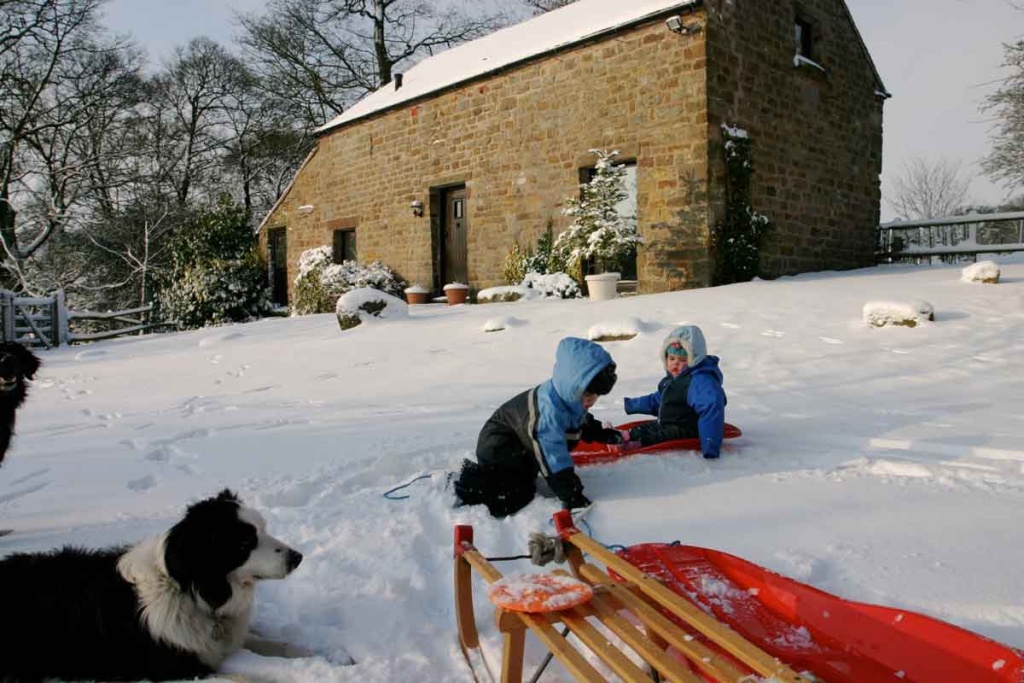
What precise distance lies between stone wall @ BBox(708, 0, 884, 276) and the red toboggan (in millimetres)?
8881

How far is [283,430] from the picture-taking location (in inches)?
197

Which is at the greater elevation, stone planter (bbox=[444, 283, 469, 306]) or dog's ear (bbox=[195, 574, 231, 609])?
stone planter (bbox=[444, 283, 469, 306])

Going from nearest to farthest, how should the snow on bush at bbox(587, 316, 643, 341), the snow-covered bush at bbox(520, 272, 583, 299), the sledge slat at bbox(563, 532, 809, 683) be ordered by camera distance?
1. the sledge slat at bbox(563, 532, 809, 683)
2. the snow on bush at bbox(587, 316, 643, 341)
3. the snow-covered bush at bbox(520, 272, 583, 299)

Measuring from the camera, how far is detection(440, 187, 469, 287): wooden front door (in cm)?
1438

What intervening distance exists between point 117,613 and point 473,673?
1.10 metres

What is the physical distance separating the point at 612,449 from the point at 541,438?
0.94 metres

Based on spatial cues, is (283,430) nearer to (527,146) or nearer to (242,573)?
(242,573)

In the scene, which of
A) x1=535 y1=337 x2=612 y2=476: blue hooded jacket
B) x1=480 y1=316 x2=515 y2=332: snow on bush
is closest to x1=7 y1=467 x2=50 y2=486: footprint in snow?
x1=535 y1=337 x2=612 y2=476: blue hooded jacket

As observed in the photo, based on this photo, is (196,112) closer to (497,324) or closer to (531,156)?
(531,156)

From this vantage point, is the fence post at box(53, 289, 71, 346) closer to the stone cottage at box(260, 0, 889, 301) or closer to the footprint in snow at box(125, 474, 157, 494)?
the stone cottage at box(260, 0, 889, 301)

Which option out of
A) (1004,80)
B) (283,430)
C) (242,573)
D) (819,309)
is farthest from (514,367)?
(1004,80)

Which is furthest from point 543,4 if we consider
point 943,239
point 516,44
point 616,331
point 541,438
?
point 541,438

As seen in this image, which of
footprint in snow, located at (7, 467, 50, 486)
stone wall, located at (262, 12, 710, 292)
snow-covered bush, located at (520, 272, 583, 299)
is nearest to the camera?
footprint in snow, located at (7, 467, 50, 486)

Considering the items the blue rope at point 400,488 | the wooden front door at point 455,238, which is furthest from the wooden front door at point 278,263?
the blue rope at point 400,488
